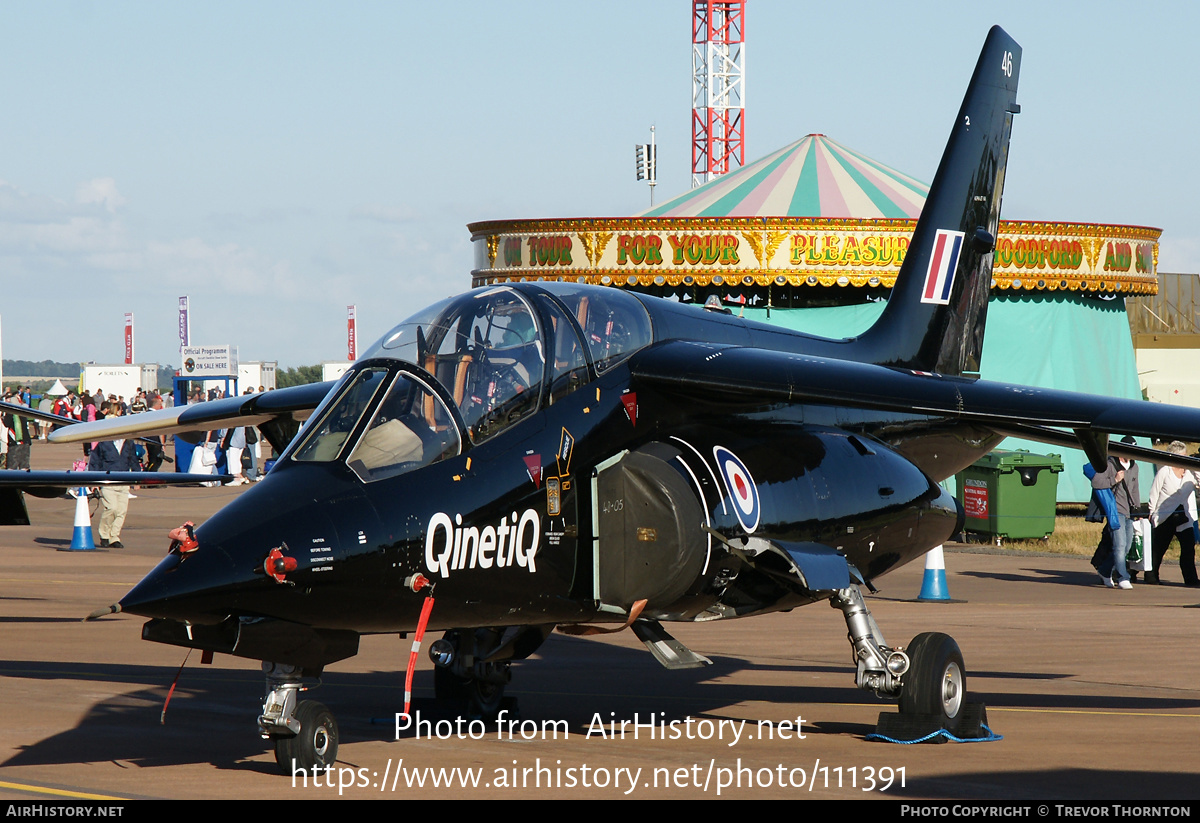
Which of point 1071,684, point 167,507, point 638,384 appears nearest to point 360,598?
point 638,384

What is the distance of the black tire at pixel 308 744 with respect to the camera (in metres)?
8.01

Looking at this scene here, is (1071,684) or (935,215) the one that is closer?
(1071,684)

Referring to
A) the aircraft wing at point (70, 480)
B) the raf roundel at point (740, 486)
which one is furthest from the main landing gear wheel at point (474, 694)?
the aircraft wing at point (70, 480)

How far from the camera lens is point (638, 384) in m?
9.30

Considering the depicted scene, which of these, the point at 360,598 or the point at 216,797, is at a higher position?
the point at 360,598

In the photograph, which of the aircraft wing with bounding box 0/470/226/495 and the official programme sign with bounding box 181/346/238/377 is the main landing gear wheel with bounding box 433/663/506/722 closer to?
the aircraft wing with bounding box 0/470/226/495

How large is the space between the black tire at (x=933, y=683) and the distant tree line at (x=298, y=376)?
302 ft

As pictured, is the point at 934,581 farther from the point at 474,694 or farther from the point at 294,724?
the point at 294,724

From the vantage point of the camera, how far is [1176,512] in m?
→ 20.8

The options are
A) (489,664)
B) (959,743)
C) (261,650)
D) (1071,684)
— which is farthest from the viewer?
(1071,684)

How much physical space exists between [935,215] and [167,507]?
920 inches

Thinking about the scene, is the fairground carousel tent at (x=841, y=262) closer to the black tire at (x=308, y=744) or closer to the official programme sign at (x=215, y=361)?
the official programme sign at (x=215, y=361)

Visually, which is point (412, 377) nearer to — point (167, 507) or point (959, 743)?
point (959, 743)

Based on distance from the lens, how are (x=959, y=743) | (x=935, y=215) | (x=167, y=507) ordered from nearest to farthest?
(x=959, y=743), (x=935, y=215), (x=167, y=507)
